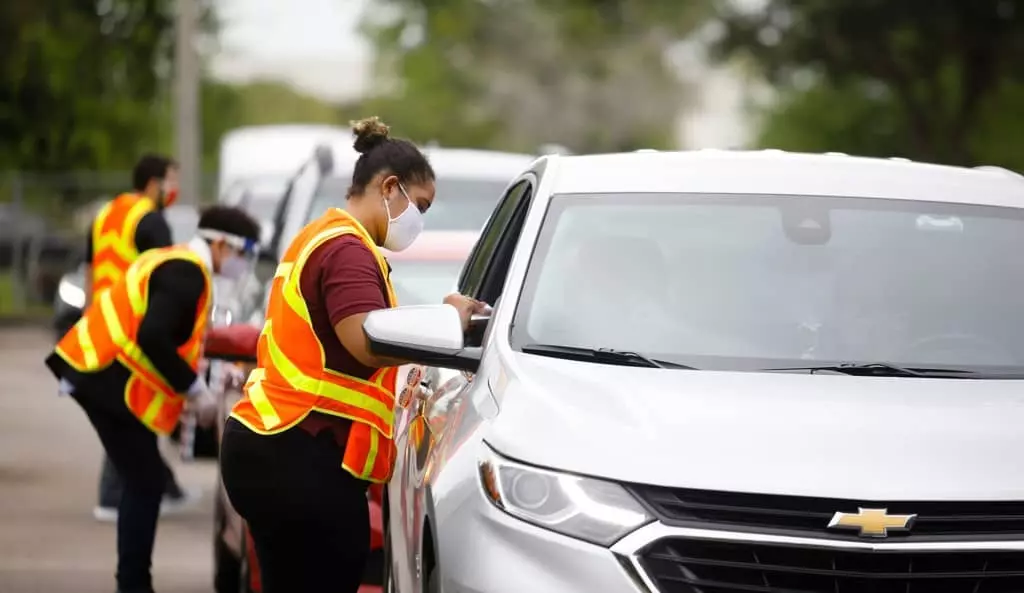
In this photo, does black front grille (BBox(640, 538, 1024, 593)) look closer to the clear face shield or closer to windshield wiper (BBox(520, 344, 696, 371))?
windshield wiper (BBox(520, 344, 696, 371))

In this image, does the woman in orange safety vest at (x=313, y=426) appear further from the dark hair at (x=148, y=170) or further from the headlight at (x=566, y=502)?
the dark hair at (x=148, y=170)

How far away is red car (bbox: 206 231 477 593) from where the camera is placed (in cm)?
784

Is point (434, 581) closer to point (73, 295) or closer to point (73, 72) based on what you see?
point (73, 295)

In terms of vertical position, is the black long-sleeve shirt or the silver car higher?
the black long-sleeve shirt

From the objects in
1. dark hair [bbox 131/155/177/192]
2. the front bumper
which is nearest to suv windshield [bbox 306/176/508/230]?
dark hair [bbox 131/155/177/192]

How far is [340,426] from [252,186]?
1161cm

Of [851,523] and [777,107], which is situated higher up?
[777,107]

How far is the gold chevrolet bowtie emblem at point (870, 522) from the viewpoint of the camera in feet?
14.4

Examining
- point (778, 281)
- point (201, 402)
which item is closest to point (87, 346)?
point (201, 402)

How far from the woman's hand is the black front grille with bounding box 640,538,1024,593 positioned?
1.24 meters

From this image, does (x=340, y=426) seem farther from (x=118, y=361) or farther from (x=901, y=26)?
(x=901, y=26)

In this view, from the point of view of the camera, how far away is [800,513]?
4402mm

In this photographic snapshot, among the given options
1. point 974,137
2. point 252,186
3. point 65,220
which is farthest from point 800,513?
point 974,137

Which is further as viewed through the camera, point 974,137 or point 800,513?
point 974,137
